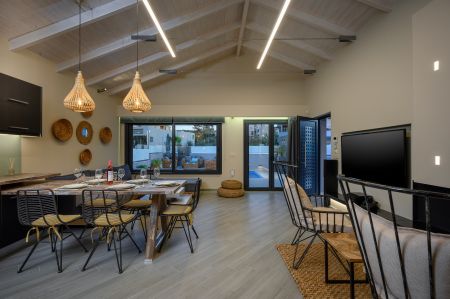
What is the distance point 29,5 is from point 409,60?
16.3 ft

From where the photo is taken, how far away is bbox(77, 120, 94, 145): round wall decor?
5.16 metres

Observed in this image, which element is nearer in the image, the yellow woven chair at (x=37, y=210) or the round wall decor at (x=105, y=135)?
the yellow woven chair at (x=37, y=210)

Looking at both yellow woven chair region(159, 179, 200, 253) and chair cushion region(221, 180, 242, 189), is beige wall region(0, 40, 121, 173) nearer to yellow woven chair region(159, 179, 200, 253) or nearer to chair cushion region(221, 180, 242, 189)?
yellow woven chair region(159, 179, 200, 253)

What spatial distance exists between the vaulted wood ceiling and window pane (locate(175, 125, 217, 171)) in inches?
72.5

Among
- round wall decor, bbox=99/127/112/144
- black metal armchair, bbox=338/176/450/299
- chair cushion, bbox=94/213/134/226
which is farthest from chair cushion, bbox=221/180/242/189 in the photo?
black metal armchair, bbox=338/176/450/299

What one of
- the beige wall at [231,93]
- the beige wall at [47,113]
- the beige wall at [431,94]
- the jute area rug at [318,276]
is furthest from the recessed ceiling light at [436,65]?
the beige wall at [47,113]

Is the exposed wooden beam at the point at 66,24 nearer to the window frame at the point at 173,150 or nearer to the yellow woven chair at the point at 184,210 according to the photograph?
the yellow woven chair at the point at 184,210

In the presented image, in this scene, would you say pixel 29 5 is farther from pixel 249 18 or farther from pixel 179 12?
pixel 249 18

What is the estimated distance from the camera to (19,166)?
366cm

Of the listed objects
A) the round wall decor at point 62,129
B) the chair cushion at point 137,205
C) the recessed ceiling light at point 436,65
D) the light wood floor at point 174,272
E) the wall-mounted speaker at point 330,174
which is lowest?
the light wood floor at point 174,272

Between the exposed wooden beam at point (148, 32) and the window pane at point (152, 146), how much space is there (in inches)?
121

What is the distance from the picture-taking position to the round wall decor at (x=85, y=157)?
206 inches

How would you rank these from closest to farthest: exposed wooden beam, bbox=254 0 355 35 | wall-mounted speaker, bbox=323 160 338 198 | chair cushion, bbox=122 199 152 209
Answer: chair cushion, bbox=122 199 152 209, exposed wooden beam, bbox=254 0 355 35, wall-mounted speaker, bbox=323 160 338 198

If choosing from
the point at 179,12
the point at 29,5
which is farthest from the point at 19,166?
the point at 179,12
